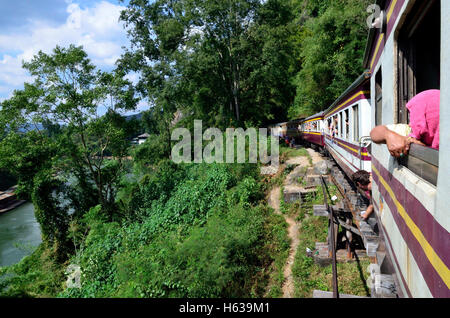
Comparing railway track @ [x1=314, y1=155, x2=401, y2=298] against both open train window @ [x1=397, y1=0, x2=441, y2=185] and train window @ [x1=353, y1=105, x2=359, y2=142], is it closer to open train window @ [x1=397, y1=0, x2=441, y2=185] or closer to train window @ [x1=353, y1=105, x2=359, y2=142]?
open train window @ [x1=397, y1=0, x2=441, y2=185]

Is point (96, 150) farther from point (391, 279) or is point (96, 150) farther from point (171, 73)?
point (391, 279)

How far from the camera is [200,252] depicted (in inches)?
318

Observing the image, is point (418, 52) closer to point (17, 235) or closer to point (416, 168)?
point (416, 168)

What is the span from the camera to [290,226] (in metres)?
9.66

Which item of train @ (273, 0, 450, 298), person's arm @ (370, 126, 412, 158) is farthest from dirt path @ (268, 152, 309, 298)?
person's arm @ (370, 126, 412, 158)

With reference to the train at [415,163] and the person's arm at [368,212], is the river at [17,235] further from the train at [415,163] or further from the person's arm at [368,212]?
the train at [415,163]

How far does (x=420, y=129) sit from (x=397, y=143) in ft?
0.56

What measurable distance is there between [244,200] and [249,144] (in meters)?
6.47

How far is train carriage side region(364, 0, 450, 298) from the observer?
1476mm

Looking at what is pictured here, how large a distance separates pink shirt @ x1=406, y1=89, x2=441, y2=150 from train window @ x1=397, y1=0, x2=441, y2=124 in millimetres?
786

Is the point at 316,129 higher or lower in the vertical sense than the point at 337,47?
lower

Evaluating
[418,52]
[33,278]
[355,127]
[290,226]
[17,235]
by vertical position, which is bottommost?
[17,235]

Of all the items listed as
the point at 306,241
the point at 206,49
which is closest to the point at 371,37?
the point at 306,241
